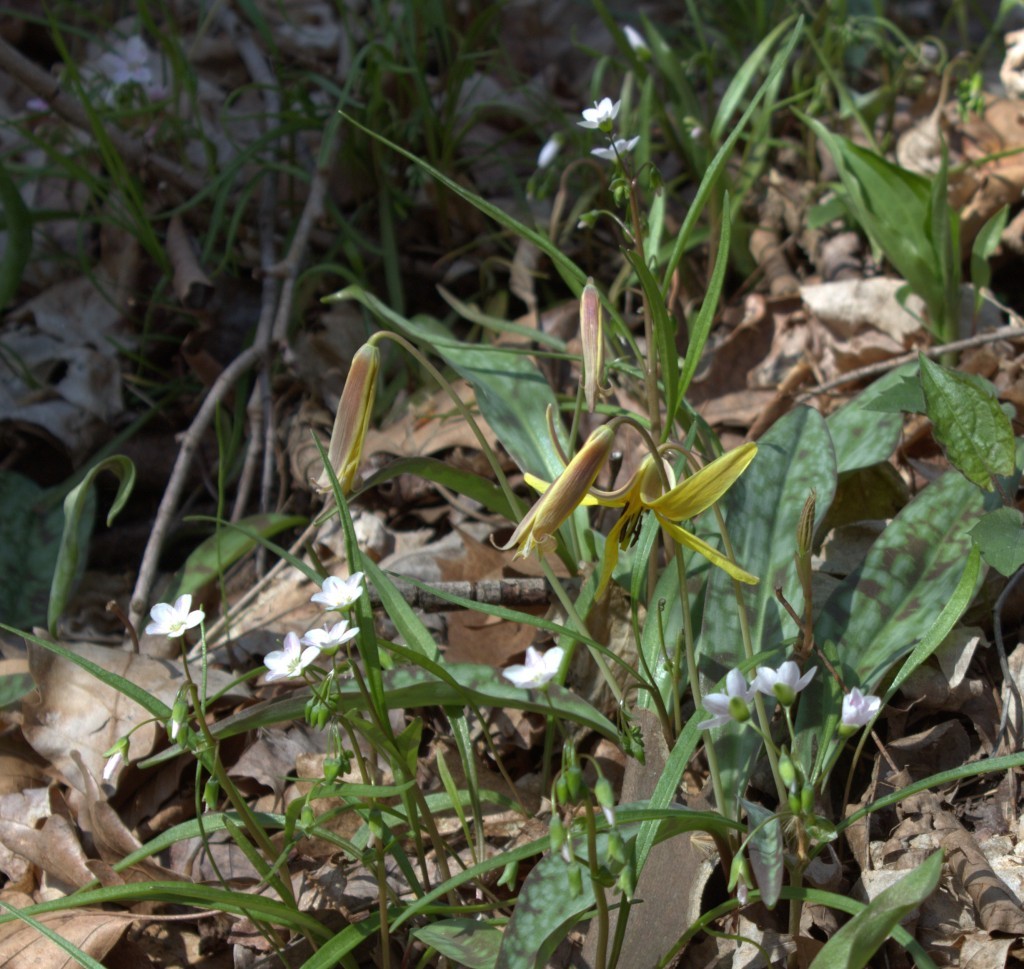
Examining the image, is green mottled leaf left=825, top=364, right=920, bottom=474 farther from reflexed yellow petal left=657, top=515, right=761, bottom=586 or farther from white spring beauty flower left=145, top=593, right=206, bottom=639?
white spring beauty flower left=145, top=593, right=206, bottom=639

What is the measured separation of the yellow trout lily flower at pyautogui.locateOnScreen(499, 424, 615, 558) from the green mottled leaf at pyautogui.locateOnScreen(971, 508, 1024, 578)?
1.73ft

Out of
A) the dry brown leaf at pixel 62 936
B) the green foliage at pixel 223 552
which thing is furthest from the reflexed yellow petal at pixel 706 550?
the green foliage at pixel 223 552

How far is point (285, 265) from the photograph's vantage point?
264cm

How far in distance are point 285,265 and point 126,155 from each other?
0.76 meters

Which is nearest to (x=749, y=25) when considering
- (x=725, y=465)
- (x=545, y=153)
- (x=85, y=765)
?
(x=545, y=153)

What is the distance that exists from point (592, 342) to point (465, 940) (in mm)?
799

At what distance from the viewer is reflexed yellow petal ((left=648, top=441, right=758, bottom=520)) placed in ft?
3.63

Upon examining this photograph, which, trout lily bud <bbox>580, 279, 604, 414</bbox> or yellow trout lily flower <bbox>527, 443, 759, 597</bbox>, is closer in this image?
yellow trout lily flower <bbox>527, 443, 759, 597</bbox>

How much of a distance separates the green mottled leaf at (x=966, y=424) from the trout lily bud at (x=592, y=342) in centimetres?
45

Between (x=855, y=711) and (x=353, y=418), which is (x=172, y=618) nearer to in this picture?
(x=353, y=418)

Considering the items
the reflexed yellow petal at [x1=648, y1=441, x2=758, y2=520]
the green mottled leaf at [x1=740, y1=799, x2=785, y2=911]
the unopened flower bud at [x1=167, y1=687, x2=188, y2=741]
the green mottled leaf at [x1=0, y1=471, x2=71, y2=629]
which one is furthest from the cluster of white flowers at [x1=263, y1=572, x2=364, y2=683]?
the green mottled leaf at [x1=0, y1=471, x2=71, y2=629]

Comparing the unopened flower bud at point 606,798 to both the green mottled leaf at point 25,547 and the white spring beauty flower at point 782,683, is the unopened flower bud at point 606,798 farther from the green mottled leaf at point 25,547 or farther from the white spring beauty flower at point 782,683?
the green mottled leaf at point 25,547

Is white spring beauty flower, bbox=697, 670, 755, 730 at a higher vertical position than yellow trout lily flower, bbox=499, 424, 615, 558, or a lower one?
lower

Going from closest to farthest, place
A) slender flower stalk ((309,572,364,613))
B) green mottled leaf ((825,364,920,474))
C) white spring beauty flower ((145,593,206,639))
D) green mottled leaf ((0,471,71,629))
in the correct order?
slender flower stalk ((309,572,364,613))
white spring beauty flower ((145,593,206,639))
green mottled leaf ((825,364,920,474))
green mottled leaf ((0,471,71,629))
